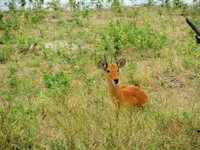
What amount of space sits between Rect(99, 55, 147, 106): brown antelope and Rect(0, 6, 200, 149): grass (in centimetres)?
17

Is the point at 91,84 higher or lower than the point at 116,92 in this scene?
lower

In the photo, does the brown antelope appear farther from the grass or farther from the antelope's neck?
the grass

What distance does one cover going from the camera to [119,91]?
6602mm

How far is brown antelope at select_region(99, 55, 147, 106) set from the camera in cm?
657

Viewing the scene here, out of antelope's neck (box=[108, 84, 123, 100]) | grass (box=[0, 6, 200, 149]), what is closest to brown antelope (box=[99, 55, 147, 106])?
antelope's neck (box=[108, 84, 123, 100])

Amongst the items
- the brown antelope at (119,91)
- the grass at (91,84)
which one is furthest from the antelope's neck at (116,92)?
the grass at (91,84)

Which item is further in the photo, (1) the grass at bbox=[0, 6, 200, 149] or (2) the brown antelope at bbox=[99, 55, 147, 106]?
(2) the brown antelope at bbox=[99, 55, 147, 106]

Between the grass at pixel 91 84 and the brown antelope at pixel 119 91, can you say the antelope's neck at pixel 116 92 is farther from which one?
the grass at pixel 91 84

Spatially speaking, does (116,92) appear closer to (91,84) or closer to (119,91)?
(119,91)

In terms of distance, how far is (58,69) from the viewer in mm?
9875

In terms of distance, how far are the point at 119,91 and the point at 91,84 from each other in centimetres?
140

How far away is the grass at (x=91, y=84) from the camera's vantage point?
4.83 m

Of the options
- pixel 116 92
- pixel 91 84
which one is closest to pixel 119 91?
pixel 116 92

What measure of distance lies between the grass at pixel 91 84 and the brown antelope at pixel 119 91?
0.17 meters
